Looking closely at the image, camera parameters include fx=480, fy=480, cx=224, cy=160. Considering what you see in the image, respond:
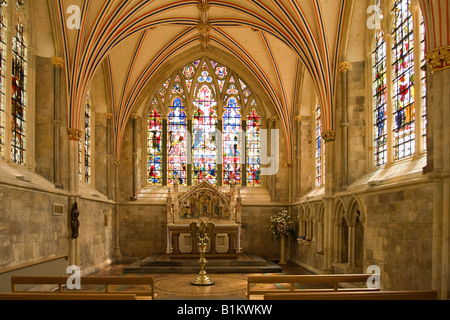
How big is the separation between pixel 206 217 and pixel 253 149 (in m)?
3.97

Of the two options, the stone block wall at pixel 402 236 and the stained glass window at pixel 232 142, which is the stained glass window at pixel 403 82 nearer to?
the stone block wall at pixel 402 236

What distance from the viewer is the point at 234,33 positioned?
61.0 ft

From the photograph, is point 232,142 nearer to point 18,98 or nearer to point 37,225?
point 18,98

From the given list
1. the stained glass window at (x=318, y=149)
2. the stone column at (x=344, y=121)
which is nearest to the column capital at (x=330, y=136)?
the stone column at (x=344, y=121)

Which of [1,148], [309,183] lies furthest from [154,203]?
[1,148]

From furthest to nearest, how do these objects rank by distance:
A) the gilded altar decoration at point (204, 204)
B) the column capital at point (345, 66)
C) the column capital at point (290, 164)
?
the column capital at point (290, 164), the gilded altar decoration at point (204, 204), the column capital at point (345, 66)

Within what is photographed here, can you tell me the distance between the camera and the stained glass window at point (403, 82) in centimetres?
1048

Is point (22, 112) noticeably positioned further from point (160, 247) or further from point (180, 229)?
point (160, 247)

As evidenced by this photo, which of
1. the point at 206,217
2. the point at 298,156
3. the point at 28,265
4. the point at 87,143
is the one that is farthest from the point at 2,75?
the point at 298,156

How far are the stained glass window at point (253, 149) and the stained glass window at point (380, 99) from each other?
858 cm

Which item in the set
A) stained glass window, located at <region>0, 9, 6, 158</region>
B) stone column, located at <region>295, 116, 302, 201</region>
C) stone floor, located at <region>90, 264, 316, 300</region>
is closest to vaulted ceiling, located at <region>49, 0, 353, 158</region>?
stone column, located at <region>295, 116, 302, 201</region>

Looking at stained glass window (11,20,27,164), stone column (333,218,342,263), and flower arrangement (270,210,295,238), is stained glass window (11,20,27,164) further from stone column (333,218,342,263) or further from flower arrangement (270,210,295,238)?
flower arrangement (270,210,295,238)

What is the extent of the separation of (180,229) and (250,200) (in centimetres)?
354

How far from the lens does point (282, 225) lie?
722 inches
